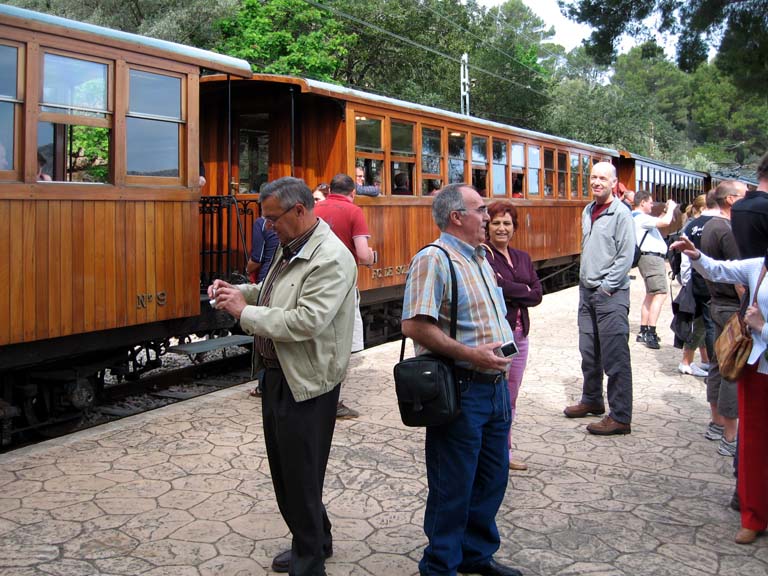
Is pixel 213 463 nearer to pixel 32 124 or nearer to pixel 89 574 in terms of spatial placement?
pixel 89 574

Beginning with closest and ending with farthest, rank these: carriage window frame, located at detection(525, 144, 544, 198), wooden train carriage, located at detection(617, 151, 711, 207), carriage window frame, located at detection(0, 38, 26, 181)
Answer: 1. carriage window frame, located at detection(0, 38, 26, 181)
2. carriage window frame, located at detection(525, 144, 544, 198)
3. wooden train carriage, located at detection(617, 151, 711, 207)

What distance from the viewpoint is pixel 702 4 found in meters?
20.9

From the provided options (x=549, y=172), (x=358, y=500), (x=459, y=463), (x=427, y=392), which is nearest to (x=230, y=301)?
(x=427, y=392)

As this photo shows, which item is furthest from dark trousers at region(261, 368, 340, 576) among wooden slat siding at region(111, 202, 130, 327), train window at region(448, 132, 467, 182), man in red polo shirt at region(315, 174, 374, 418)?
train window at region(448, 132, 467, 182)

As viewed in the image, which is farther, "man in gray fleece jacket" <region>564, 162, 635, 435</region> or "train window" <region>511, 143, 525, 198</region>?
"train window" <region>511, 143, 525, 198</region>

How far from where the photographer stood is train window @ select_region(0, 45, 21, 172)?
5.66 meters

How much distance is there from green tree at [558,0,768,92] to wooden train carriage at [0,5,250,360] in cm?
1608

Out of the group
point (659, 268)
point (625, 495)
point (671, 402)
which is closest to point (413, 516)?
point (625, 495)

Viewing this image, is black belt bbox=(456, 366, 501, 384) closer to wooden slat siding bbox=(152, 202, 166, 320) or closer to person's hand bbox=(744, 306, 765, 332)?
person's hand bbox=(744, 306, 765, 332)

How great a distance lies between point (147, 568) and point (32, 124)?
11.5 feet

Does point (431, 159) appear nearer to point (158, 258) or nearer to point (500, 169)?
point (500, 169)

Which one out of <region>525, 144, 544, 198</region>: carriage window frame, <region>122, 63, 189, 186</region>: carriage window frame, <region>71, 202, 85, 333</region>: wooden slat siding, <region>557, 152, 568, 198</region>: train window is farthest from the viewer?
<region>557, 152, 568, 198</region>: train window

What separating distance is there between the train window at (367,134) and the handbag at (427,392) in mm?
6510

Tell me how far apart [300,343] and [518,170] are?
37.5ft
